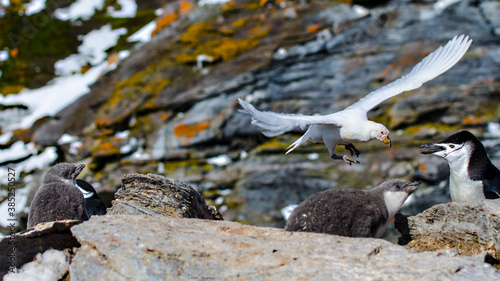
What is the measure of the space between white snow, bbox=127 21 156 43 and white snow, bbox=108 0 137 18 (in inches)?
83.1

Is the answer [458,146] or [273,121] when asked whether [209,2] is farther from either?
[273,121]

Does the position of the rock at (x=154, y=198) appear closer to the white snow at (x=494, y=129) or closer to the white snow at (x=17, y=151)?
the white snow at (x=494, y=129)

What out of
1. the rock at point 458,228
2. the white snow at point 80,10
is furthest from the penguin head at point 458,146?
the white snow at point 80,10

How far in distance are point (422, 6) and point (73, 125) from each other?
13.9 metres

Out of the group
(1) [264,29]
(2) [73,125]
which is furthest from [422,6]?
(2) [73,125]

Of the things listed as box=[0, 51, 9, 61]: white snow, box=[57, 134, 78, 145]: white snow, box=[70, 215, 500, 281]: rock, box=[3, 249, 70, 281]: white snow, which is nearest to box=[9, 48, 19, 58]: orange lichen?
box=[0, 51, 9, 61]: white snow

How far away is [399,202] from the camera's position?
7.00m

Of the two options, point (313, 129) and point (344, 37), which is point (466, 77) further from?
point (313, 129)

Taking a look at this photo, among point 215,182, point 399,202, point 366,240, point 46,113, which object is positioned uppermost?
point 366,240

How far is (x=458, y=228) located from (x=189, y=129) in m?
12.8

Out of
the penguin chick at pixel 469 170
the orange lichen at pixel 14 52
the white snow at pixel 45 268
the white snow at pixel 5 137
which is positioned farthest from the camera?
the orange lichen at pixel 14 52

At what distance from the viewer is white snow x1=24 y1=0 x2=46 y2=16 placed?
1089 inches

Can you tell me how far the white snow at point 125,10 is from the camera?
90.1 ft

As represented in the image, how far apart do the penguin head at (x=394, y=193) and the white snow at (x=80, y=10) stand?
24.0m
